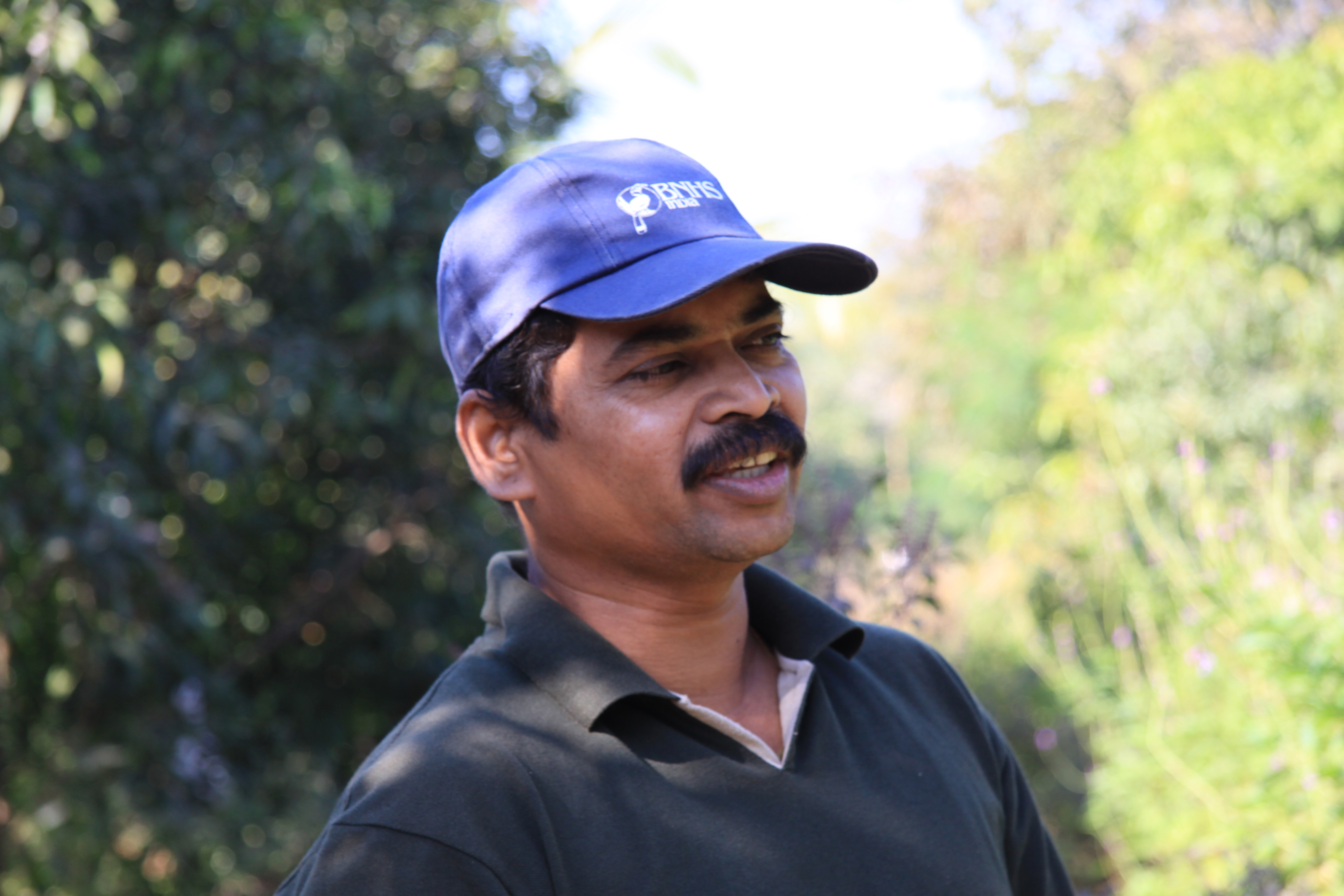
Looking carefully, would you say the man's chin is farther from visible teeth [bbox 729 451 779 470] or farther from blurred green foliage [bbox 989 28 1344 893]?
blurred green foliage [bbox 989 28 1344 893]

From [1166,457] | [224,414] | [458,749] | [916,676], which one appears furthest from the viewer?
[1166,457]

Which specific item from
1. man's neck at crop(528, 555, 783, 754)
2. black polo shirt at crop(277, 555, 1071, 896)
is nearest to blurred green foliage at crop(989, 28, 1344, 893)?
black polo shirt at crop(277, 555, 1071, 896)

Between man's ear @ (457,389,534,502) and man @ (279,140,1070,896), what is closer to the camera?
man @ (279,140,1070,896)

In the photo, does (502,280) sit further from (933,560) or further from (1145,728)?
(1145,728)

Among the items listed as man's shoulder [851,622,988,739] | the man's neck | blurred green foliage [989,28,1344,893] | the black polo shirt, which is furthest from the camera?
blurred green foliage [989,28,1344,893]

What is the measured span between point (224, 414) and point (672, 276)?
9.15ft

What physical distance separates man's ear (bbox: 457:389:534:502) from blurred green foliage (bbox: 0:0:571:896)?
2186 millimetres

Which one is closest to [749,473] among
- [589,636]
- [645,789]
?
[589,636]

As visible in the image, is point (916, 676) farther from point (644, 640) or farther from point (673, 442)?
point (673, 442)

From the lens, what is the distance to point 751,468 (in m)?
1.44

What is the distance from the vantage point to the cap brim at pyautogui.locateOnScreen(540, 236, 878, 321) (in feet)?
4.45

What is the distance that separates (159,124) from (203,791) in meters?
2.17

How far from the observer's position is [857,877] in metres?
1.33

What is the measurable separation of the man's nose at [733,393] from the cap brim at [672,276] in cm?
11
